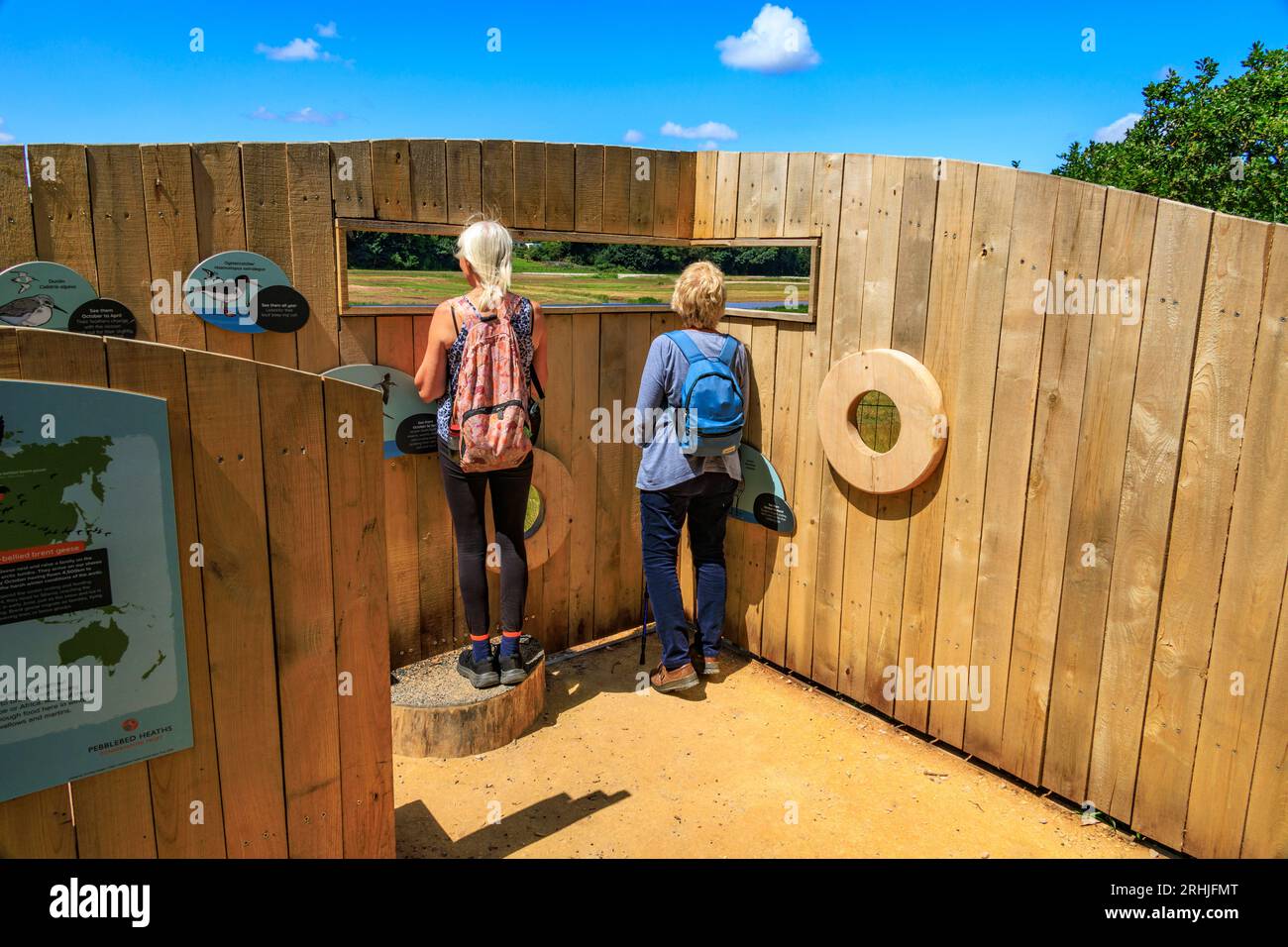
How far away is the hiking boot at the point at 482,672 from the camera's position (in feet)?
13.4

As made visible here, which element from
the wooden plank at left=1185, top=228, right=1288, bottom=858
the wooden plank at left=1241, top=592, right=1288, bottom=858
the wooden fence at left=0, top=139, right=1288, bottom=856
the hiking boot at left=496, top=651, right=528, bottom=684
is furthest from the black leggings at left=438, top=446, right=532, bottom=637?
the wooden plank at left=1241, top=592, right=1288, bottom=858

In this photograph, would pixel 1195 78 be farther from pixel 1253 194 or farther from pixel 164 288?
pixel 164 288

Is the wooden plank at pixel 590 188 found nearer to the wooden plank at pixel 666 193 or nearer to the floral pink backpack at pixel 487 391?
the wooden plank at pixel 666 193

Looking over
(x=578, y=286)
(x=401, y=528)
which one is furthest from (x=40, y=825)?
(x=578, y=286)

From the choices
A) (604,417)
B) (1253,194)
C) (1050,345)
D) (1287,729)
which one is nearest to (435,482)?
(604,417)

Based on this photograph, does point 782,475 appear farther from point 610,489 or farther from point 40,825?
point 40,825

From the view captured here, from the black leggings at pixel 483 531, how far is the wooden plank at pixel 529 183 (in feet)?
4.04

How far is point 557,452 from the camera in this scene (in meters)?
4.70

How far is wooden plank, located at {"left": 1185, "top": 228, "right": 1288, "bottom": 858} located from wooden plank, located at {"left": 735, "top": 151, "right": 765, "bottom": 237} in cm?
232

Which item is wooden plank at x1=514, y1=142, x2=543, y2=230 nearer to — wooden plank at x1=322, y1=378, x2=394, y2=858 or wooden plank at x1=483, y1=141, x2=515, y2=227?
wooden plank at x1=483, y1=141, x2=515, y2=227

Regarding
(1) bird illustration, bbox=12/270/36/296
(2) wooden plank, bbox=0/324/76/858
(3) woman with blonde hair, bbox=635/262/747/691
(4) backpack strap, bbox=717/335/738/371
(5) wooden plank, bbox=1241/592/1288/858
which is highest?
(1) bird illustration, bbox=12/270/36/296

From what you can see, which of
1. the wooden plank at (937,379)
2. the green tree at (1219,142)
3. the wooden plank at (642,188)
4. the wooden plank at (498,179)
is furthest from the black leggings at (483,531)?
the green tree at (1219,142)

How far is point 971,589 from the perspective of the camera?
12.4 ft

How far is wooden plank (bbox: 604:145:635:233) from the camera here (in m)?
4.49
